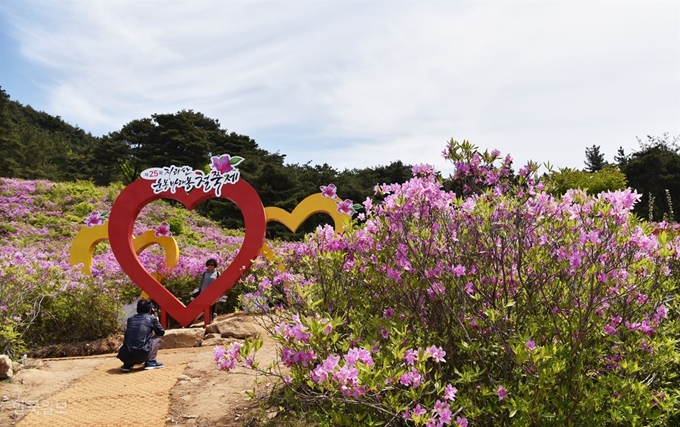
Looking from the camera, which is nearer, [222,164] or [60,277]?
[60,277]

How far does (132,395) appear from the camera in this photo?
197 inches

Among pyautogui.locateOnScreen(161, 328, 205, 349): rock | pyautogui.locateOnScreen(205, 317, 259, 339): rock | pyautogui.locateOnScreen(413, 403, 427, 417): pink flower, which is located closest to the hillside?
pyautogui.locateOnScreen(161, 328, 205, 349): rock

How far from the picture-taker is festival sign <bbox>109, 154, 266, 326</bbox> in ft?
27.3

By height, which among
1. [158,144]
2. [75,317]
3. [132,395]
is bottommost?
[132,395]

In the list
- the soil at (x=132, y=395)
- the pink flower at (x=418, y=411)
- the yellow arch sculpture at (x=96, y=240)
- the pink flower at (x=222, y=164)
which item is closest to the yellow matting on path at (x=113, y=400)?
the soil at (x=132, y=395)

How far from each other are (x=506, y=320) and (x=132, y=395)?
3.81 m

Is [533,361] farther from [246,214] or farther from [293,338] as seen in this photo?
[246,214]

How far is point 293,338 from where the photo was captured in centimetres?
256

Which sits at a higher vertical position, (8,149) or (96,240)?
(8,149)

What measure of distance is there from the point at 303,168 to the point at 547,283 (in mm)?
31495

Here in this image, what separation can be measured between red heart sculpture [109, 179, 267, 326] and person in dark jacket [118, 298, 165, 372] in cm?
208

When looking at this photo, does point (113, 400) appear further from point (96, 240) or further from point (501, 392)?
point (96, 240)

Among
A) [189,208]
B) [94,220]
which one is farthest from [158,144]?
[189,208]

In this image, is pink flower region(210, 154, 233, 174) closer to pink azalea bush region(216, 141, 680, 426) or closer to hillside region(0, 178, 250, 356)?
hillside region(0, 178, 250, 356)
